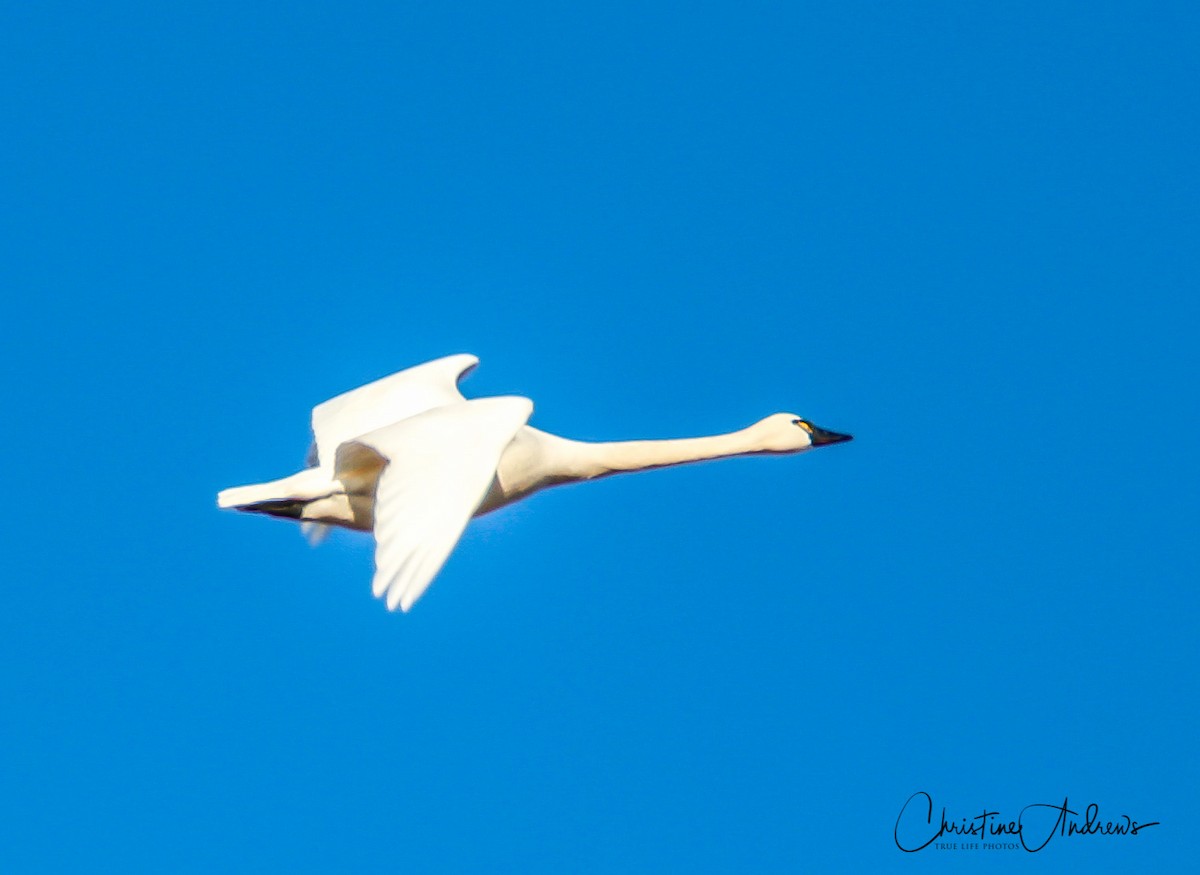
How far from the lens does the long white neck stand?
59.2 ft

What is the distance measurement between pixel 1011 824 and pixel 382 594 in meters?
6.41

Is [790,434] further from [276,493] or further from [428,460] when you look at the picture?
[428,460]

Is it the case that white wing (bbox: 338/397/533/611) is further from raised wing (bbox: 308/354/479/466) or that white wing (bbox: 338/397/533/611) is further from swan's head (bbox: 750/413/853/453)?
swan's head (bbox: 750/413/853/453)

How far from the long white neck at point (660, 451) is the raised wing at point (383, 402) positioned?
42.4 inches

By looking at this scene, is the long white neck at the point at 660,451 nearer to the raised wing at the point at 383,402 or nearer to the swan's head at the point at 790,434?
the swan's head at the point at 790,434

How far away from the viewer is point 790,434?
19422mm

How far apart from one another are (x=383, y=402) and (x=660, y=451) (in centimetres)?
186

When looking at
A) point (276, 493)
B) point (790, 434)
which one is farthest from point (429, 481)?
point (790, 434)

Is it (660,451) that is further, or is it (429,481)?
(660,451)

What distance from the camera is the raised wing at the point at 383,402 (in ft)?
60.0

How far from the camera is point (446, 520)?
47.8 feet

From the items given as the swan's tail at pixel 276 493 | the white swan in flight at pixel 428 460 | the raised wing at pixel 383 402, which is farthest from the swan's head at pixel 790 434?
the swan's tail at pixel 276 493

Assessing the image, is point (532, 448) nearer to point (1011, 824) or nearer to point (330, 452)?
point (330, 452)

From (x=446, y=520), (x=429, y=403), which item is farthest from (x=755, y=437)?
(x=446, y=520)
